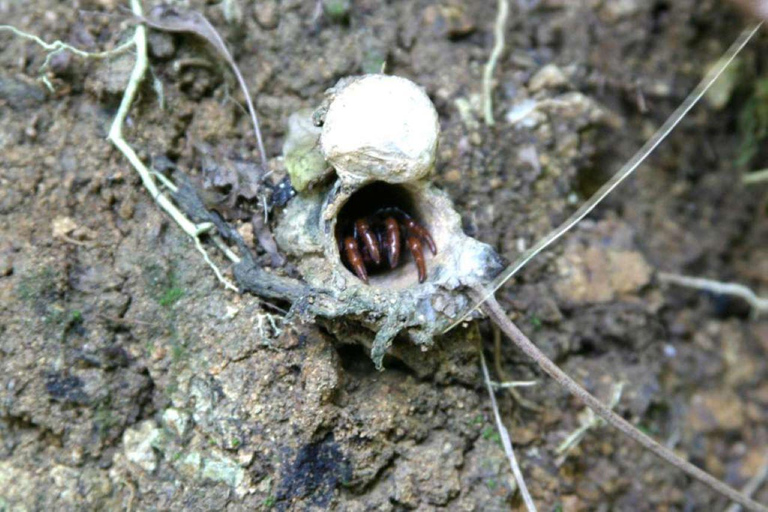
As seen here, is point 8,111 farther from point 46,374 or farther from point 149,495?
point 149,495

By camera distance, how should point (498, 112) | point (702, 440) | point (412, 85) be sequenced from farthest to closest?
point (702, 440)
point (498, 112)
point (412, 85)

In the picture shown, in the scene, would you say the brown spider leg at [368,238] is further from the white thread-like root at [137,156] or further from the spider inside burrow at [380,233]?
the white thread-like root at [137,156]

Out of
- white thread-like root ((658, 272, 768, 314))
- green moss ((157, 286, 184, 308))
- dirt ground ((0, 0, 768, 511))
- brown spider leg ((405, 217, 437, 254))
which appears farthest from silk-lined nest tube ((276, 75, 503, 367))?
white thread-like root ((658, 272, 768, 314))

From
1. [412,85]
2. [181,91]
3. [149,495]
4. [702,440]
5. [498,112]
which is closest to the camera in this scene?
[412,85]

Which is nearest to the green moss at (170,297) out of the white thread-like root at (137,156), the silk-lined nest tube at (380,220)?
the white thread-like root at (137,156)

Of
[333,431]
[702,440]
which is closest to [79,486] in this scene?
[333,431]

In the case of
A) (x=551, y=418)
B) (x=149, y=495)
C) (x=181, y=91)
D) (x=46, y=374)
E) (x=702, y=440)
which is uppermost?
(x=181, y=91)

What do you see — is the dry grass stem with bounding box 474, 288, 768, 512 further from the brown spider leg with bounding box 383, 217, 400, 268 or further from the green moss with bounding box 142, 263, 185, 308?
the green moss with bounding box 142, 263, 185, 308
